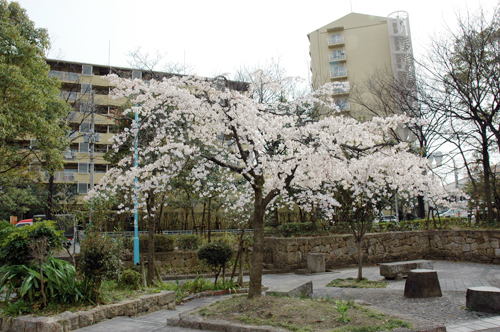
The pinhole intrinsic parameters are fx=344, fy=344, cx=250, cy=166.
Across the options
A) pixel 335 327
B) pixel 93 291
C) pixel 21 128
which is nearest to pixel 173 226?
pixel 21 128

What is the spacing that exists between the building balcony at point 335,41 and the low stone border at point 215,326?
38.4 meters

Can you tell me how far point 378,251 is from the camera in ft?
46.2

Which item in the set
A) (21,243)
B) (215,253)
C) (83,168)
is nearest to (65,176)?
(83,168)

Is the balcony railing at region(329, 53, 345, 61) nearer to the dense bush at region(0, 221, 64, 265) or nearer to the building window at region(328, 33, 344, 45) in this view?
the building window at region(328, 33, 344, 45)

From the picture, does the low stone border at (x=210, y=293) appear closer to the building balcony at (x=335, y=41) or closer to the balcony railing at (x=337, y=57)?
the balcony railing at (x=337, y=57)

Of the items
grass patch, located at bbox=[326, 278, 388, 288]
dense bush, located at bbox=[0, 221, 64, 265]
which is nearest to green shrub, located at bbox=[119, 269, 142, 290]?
dense bush, located at bbox=[0, 221, 64, 265]

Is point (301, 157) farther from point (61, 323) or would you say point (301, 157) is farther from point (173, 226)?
point (173, 226)

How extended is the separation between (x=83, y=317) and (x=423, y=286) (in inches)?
241

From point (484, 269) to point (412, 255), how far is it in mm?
3727

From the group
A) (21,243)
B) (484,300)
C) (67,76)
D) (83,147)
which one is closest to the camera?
(484,300)

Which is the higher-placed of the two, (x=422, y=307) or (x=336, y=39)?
(x=336, y=39)

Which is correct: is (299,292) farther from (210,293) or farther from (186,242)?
(186,242)

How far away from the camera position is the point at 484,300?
17.6 feet

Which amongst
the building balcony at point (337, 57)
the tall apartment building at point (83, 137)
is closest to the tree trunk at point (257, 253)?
the tall apartment building at point (83, 137)
